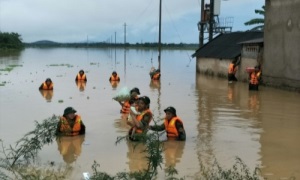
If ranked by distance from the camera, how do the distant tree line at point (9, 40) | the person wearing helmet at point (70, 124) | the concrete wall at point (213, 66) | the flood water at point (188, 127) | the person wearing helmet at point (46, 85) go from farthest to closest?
the distant tree line at point (9, 40), the concrete wall at point (213, 66), the person wearing helmet at point (46, 85), the person wearing helmet at point (70, 124), the flood water at point (188, 127)

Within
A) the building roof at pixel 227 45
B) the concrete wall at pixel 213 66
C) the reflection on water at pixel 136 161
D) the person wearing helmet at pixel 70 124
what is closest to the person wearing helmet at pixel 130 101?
the person wearing helmet at pixel 70 124

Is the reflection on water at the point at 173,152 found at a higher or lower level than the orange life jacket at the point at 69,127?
lower

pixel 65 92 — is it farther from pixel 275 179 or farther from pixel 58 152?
pixel 275 179

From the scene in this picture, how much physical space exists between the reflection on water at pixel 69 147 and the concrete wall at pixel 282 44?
13.7 metres

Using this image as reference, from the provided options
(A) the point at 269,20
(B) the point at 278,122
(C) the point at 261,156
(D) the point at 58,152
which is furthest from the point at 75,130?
(A) the point at 269,20

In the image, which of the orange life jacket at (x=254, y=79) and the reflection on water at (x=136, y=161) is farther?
the orange life jacket at (x=254, y=79)

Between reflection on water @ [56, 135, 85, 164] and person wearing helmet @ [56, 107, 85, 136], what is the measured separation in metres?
0.13

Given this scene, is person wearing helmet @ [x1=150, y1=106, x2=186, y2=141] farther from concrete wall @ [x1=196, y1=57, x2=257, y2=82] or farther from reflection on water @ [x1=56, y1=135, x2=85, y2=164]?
concrete wall @ [x1=196, y1=57, x2=257, y2=82]

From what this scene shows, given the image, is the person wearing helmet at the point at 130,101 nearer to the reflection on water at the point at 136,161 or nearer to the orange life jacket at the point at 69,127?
the orange life jacket at the point at 69,127

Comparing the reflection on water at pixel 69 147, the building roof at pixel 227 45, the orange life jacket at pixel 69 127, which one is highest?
the building roof at pixel 227 45

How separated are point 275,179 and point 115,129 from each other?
5809mm

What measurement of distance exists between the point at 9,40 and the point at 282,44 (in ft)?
329

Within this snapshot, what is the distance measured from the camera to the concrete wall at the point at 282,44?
72.7 ft

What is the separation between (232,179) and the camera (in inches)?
263
